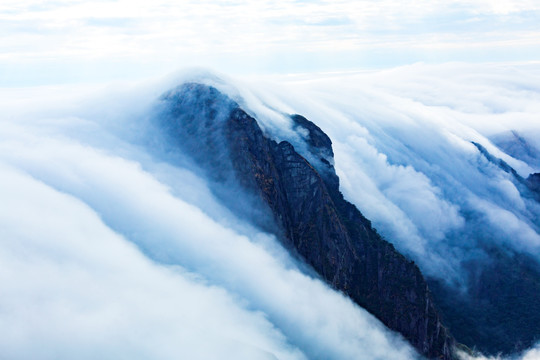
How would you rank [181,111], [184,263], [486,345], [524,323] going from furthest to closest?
[524,323] < [486,345] < [181,111] < [184,263]

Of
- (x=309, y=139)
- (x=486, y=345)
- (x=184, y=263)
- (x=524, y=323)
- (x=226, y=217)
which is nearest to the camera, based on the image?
(x=184, y=263)

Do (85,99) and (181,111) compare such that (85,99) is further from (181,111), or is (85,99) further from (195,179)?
(195,179)

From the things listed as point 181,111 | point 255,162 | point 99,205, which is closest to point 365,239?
point 255,162

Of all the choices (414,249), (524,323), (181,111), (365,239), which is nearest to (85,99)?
(181,111)

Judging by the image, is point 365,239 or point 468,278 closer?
point 365,239

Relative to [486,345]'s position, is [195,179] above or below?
above

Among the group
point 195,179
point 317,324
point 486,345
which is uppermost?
point 195,179
